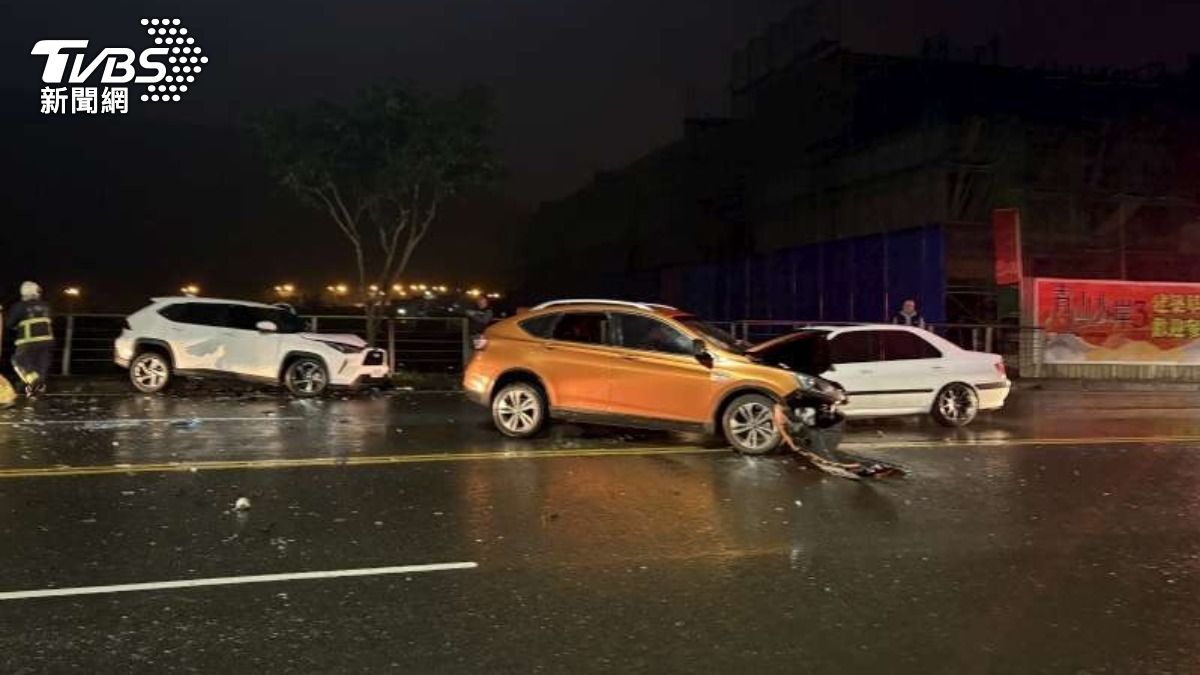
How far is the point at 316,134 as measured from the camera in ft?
67.3

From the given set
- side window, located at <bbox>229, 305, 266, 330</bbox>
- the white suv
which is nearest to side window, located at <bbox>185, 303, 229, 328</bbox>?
the white suv

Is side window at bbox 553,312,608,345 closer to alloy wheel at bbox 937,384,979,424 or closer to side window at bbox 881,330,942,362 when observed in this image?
side window at bbox 881,330,942,362

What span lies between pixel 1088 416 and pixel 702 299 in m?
24.9

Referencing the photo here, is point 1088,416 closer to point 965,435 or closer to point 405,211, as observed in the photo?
point 965,435

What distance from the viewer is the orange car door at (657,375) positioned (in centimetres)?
1042

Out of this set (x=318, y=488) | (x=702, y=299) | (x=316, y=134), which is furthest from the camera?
(x=702, y=299)

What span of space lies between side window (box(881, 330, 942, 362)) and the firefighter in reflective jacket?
40.0 ft

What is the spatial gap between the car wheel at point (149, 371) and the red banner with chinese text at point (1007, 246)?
18.4m

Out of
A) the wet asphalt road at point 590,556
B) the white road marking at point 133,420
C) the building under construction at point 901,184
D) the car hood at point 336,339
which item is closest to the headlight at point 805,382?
the wet asphalt road at point 590,556

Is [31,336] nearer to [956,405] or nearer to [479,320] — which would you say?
[479,320]

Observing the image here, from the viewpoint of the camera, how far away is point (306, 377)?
15.9m

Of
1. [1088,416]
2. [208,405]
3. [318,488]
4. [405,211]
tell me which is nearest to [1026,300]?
[1088,416]

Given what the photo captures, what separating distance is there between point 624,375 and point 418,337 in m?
12.0

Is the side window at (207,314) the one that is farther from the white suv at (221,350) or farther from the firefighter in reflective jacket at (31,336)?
the firefighter in reflective jacket at (31,336)
